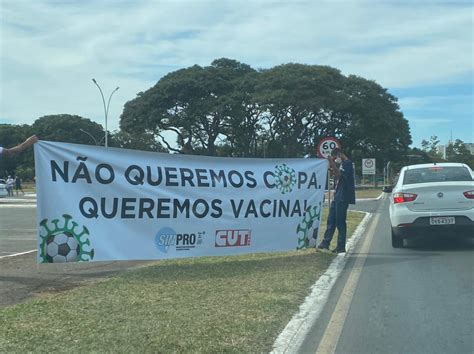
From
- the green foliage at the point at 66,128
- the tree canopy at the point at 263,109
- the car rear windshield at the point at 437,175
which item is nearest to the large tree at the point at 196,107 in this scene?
the tree canopy at the point at 263,109

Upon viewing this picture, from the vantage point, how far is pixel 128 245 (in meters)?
7.91

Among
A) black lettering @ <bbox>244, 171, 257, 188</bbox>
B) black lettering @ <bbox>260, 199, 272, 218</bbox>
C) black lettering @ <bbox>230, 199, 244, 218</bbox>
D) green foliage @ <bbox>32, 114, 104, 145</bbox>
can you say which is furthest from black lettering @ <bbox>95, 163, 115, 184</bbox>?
green foliage @ <bbox>32, 114, 104, 145</bbox>

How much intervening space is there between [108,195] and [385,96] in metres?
57.2

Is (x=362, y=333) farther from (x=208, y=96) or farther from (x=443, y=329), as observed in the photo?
(x=208, y=96)

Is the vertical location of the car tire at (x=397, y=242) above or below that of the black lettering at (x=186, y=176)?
below

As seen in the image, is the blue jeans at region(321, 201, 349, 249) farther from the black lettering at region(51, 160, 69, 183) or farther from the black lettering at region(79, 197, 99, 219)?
the black lettering at region(51, 160, 69, 183)

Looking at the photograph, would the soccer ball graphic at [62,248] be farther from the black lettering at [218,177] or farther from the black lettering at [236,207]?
the black lettering at [236,207]

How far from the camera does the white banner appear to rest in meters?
7.36

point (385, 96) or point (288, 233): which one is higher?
point (385, 96)

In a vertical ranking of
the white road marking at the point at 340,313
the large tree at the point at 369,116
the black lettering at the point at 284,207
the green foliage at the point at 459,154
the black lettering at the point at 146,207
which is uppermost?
the large tree at the point at 369,116

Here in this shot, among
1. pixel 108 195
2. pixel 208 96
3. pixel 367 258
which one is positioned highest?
pixel 208 96

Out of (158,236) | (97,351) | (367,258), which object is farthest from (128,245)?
(367,258)

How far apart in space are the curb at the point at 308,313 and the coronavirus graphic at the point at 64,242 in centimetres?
312

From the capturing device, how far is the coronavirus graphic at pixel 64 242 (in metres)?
7.23
